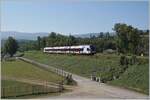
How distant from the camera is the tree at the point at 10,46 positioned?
4331 cm

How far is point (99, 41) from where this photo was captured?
4616 centimetres

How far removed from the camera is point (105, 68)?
97.7ft

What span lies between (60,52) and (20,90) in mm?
27488

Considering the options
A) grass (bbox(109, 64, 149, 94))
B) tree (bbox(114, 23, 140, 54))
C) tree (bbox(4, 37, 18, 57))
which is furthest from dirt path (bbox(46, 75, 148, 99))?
tree (bbox(4, 37, 18, 57))

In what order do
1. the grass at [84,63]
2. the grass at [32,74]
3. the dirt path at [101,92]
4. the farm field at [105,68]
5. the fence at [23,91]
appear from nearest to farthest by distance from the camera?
the dirt path at [101,92]
the fence at [23,91]
the farm field at [105,68]
the grass at [32,74]
the grass at [84,63]

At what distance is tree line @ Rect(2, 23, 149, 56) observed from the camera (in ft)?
115

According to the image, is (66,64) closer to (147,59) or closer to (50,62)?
(50,62)

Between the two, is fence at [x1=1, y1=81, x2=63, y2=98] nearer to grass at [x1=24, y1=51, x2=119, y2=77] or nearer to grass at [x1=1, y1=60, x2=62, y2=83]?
grass at [x1=1, y1=60, x2=62, y2=83]

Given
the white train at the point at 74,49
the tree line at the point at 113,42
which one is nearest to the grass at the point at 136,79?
the tree line at the point at 113,42

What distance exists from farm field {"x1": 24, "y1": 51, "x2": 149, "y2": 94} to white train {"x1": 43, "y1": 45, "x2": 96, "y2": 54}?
1722mm

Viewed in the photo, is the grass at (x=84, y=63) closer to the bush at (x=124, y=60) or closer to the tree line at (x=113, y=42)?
the bush at (x=124, y=60)

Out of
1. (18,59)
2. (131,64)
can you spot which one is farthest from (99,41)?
(131,64)

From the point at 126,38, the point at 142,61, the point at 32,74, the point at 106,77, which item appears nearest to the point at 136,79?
the point at 142,61

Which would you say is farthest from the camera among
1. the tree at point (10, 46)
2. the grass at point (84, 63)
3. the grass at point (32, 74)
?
the tree at point (10, 46)
